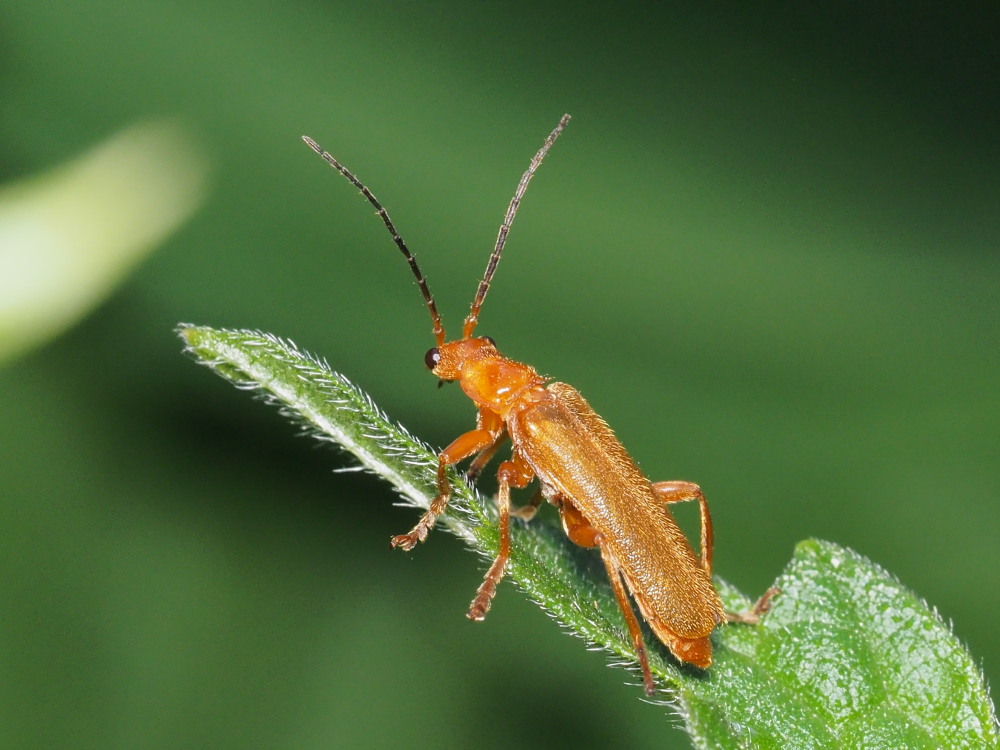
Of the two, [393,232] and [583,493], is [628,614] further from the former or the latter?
[393,232]

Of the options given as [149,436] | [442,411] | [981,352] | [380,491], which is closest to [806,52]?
[981,352]

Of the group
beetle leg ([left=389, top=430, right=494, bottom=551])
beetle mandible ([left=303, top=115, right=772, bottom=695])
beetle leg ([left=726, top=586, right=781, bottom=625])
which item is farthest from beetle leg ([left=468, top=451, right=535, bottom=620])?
beetle leg ([left=726, top=586, right=781, bottom=625])

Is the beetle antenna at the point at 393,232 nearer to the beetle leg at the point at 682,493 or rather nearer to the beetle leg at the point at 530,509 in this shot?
the beetle leg at the point at 530,509

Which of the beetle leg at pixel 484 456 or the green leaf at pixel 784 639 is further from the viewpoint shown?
the beetle leg at pixel 484 456

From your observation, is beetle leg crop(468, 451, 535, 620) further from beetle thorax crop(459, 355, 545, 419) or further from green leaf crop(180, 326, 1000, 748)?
beetle thorax crop(459, 355, 545, 419)

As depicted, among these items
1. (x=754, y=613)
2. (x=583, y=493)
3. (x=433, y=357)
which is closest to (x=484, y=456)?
(x=433, y=357)

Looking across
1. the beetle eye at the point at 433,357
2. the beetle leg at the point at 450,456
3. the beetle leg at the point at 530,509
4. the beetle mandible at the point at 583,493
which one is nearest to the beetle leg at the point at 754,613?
the beetle mandible at the point at 583,493
